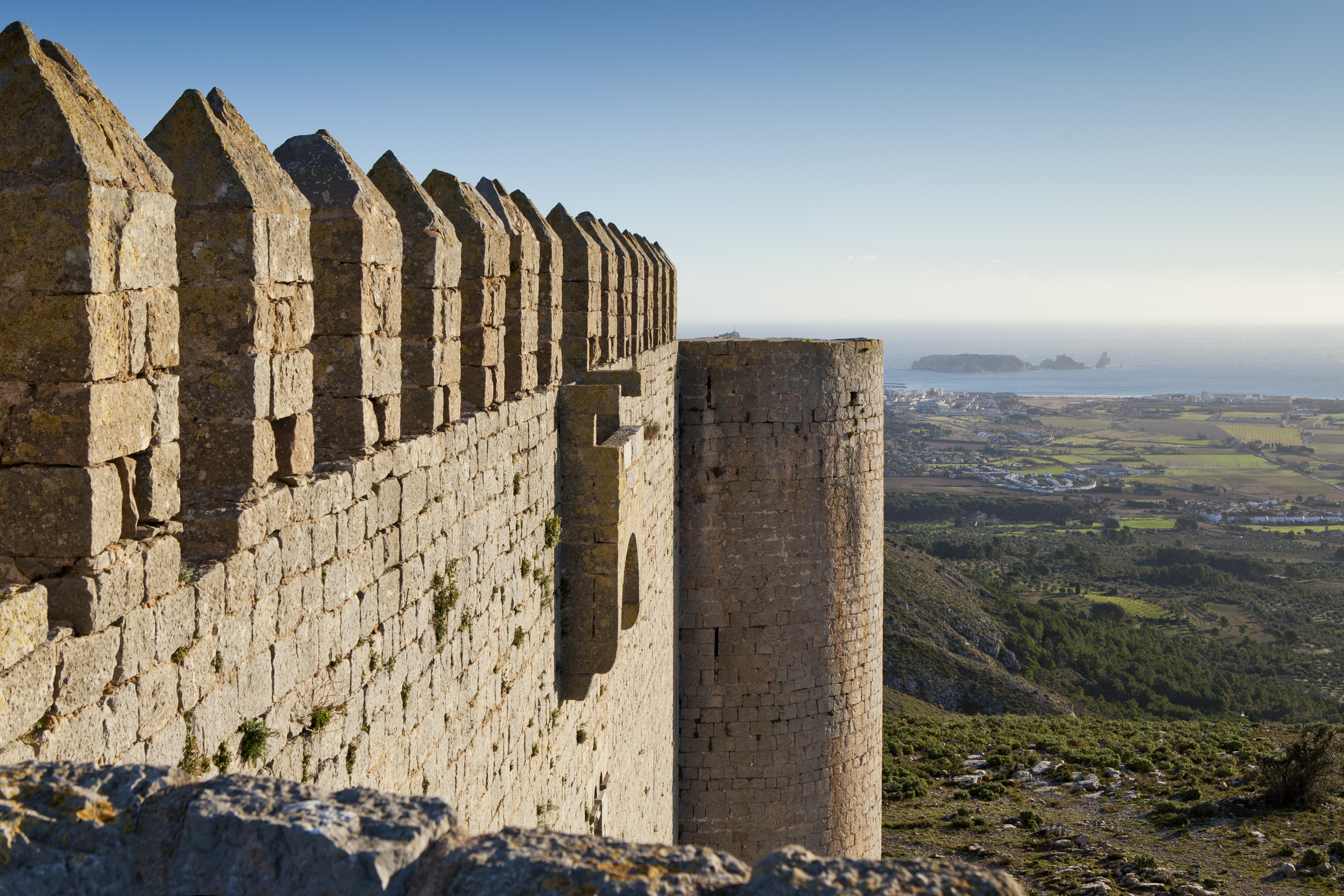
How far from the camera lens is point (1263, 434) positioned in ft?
465

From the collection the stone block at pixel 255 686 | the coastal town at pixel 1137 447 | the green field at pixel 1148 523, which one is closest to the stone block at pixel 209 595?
the stone block at pixel 255 686

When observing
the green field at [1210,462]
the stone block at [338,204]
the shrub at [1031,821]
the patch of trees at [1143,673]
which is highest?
the stone block at [338,204]

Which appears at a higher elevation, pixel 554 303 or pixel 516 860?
pixel 554 303

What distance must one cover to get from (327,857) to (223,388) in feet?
6.20

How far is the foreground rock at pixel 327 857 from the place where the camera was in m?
1.62

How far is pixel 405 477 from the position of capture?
412cm

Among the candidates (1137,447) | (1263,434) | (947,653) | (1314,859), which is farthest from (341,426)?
(1263,434)

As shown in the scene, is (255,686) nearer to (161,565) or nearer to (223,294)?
(161,565)

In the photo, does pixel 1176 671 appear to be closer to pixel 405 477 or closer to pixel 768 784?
pixel 768 784

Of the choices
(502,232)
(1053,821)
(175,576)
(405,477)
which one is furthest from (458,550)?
(1053,821)

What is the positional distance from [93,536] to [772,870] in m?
1.76

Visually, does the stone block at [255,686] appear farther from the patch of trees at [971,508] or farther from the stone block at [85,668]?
the patch of trees at [971,508]

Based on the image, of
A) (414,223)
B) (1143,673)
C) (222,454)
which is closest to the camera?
(222,454)

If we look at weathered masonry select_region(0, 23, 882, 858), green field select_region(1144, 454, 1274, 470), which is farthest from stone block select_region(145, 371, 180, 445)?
green field select_region(1144, 454, 1274, 470)
